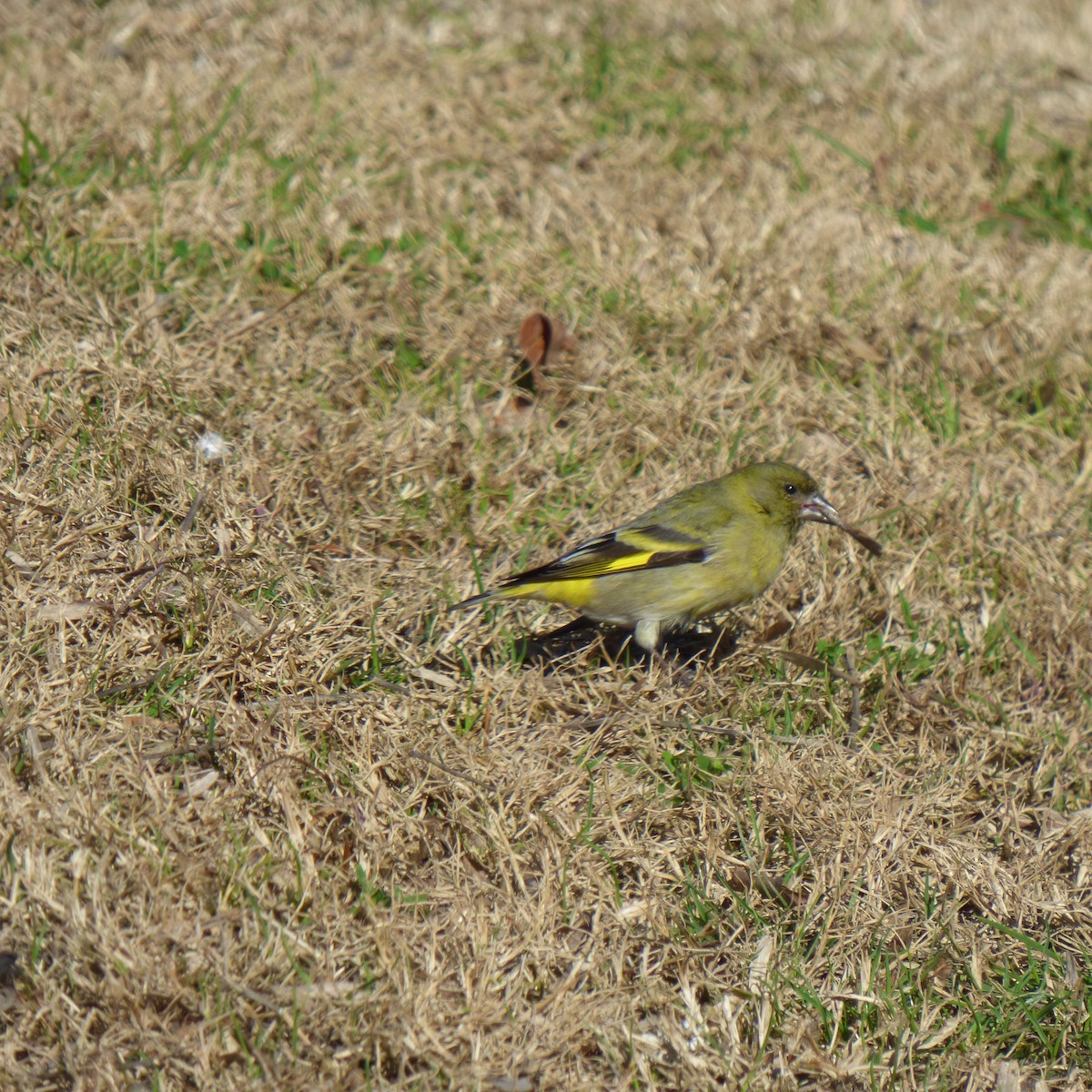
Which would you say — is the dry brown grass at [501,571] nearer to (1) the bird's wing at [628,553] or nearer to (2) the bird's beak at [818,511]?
(2) the bird's beak at [818,511]

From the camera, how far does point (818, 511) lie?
473 cm

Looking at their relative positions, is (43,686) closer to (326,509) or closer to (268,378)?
(326,509)

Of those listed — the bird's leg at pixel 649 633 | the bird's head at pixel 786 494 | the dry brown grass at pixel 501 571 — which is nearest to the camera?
the dry brown grass at pixel 501 571

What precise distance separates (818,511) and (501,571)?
3.86 ft

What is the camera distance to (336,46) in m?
7.27

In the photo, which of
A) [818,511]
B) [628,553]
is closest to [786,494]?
[818,511]

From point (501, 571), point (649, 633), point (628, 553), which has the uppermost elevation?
point (628, 553)

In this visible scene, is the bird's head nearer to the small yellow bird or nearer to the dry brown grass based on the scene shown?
the small yellow bird

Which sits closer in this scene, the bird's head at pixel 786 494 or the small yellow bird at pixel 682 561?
the small yellow bird at pixel 682 561

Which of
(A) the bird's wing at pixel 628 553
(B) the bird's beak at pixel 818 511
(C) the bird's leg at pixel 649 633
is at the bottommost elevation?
(C) the bird's leg at pixel 649 633

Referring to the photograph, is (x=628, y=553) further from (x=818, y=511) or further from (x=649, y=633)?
(x=818, y=511)

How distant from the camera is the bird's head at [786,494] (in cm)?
466

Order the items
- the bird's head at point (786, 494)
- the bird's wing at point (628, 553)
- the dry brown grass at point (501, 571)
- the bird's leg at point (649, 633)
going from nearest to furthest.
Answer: the dry brown grass at point (501, 571) → the bird's wing at point (628, 553) → the bird's leg at point (649, 633) → the bird's head at point (786, 494)

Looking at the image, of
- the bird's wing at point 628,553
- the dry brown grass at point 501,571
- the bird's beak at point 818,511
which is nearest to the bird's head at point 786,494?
the bird's beak at point 818,511
